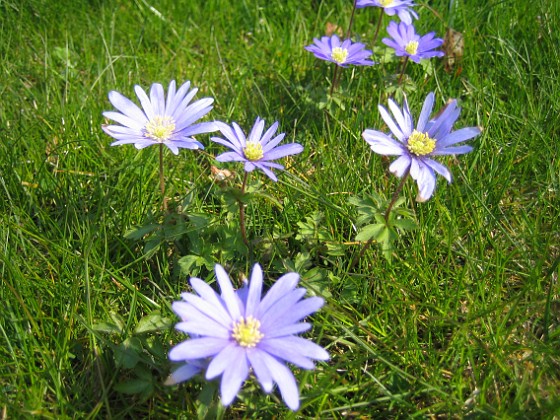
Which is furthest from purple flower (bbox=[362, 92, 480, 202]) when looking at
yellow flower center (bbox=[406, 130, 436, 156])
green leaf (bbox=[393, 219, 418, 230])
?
green leaf (bbox=[393, 219, 418, 230])

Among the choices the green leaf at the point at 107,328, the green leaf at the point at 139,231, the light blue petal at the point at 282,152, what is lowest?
the green leaf at the point at 107,328

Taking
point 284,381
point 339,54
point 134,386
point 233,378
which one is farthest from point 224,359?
point 339,54

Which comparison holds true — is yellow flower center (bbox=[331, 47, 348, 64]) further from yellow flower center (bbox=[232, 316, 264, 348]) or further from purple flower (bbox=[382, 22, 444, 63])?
yellow flower center (bbox=[232, 316, 264, 348])

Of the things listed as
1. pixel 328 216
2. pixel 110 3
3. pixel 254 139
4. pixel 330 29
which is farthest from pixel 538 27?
pixel 110 3

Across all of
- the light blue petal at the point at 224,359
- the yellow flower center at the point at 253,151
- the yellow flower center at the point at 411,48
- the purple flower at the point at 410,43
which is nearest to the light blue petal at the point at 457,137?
the yellow flower center at the point at 253,151

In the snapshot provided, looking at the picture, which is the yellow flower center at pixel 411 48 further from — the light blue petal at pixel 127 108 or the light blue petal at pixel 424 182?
the light blue petal at pixel 127 108
